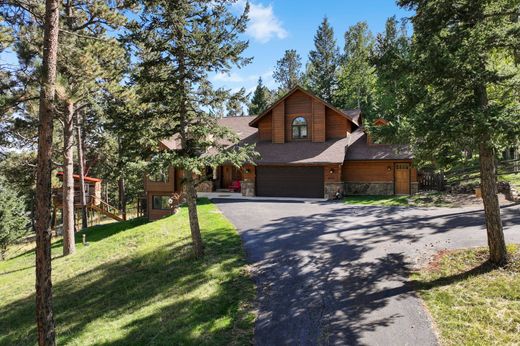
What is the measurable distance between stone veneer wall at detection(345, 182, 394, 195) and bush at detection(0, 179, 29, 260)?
2566 cm

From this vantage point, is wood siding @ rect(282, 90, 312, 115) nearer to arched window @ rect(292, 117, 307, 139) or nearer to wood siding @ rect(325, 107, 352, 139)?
arched window @ rect(292, 117, 307, 139)

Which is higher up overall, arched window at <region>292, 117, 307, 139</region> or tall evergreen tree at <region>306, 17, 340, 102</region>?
tall evergreen tree at <region>306, 17, 340, 102</region>

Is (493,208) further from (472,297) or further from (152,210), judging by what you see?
(152,210)

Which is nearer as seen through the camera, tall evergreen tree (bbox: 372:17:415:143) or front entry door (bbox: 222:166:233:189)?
tall evergreen tree (bbox: 372:17:415:143)

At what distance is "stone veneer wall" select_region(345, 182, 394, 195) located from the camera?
23675 mm

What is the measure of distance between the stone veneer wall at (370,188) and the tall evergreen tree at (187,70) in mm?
15135

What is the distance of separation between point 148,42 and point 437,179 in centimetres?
2039

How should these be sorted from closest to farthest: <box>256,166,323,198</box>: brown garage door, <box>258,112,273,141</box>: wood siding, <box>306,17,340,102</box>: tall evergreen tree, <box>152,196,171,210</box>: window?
1. <box>256,166,323,198</box>: brown garage door
2. <box>152,196,171,210</box>: window
3. <box>258,112,273,141</box>: wood siding
4. <box>306,17,340,102</box>: tall evergreen tree

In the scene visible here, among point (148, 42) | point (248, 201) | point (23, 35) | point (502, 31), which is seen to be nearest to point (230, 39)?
point (148, 42)

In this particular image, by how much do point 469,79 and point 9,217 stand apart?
30303 millimetres

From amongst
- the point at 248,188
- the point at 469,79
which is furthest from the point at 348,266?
the point at 248,188

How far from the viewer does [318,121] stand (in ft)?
82.7

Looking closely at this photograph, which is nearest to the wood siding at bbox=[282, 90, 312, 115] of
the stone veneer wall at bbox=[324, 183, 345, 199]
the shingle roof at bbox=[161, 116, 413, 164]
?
the shingle roof at bbox=[161, 116, 413, 164]

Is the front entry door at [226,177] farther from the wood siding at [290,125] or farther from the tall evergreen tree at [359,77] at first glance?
the tall evergreen tree at [359,77]
